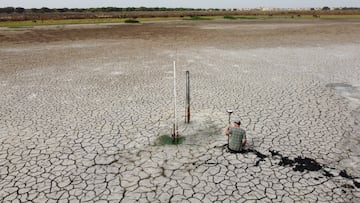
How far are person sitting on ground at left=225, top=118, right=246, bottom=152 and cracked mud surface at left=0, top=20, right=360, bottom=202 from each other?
0.81 feet

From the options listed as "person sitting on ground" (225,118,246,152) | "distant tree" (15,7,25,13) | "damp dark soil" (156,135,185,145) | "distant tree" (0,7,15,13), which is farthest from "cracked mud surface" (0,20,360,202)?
"distant tree" (15,7,25,13)

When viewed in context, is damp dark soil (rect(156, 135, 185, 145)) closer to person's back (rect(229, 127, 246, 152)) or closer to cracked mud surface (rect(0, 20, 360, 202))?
cracked mud surface (rect(0, 20, 360, 202))

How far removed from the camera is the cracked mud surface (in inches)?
246

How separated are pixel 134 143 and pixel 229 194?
10.3 feet

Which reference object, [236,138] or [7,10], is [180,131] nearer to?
[236,138]

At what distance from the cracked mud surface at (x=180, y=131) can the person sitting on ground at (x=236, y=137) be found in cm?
25

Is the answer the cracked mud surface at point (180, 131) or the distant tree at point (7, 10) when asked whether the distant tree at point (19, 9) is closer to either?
the distant tree at point (7, 10)

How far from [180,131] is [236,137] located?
6.31ft

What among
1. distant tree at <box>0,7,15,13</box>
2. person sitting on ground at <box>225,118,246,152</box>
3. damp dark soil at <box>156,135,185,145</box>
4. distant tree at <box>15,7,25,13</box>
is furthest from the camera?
distant tree at <box>15,7,25,13</box>

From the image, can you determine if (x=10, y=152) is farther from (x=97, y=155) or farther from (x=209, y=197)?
(x=209, y=197)

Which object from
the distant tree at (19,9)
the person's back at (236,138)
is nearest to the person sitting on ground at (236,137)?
the person's back at (236,138)

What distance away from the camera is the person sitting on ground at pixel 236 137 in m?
7.20

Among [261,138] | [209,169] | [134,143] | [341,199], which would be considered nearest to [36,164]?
[134,143]

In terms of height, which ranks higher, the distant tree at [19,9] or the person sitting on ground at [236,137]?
the distant tree at [19,9]
